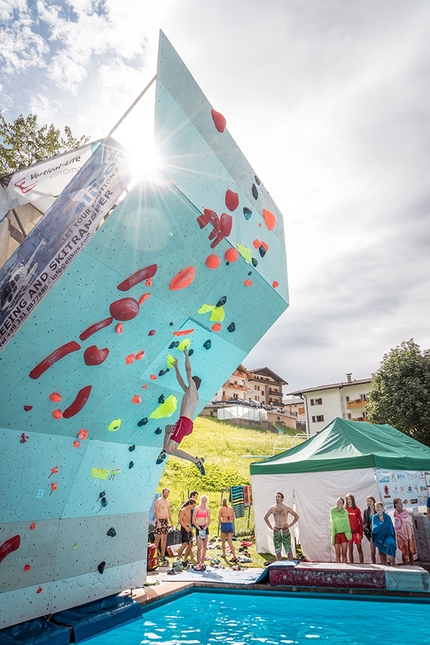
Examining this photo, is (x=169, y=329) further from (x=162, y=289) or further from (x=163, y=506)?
(x=163, y=506)

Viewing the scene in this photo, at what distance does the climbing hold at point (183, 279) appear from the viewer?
5.73 m

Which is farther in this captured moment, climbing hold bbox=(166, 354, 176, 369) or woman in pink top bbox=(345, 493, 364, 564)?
woman in pink top bbox=(345, 493, 364, 564)

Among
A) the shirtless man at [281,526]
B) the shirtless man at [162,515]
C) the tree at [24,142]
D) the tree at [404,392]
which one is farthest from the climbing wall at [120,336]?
the tree at [404,392]

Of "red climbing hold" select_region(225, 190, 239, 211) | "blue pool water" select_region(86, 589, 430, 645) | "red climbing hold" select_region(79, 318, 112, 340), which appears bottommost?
"blue pool water" select_region(86, 589, 430, 645)

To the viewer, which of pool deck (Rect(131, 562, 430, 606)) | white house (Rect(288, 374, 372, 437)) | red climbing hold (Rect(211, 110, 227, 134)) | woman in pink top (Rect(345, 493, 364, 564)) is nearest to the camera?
red climbing hold (Rect(211, 110, 227, 134))

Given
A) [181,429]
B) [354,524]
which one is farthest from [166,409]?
[354,524]

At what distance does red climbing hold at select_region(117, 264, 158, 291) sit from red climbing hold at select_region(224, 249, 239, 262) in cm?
112

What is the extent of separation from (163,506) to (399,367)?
19.6 m

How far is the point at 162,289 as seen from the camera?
5723 millimetres

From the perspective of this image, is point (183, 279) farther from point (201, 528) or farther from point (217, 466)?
point (217, 466)

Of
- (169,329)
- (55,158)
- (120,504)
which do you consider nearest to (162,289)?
(169,329)

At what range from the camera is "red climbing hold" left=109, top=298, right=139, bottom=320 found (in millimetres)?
5277

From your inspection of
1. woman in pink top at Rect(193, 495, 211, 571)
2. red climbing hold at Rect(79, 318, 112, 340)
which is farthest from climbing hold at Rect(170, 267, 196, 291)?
woman in pink top at Rect(193, 495, 211, 571)

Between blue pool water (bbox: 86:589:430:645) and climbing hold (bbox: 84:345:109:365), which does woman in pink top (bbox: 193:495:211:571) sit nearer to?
blue pool water (bbox: 86:589:430:645)
